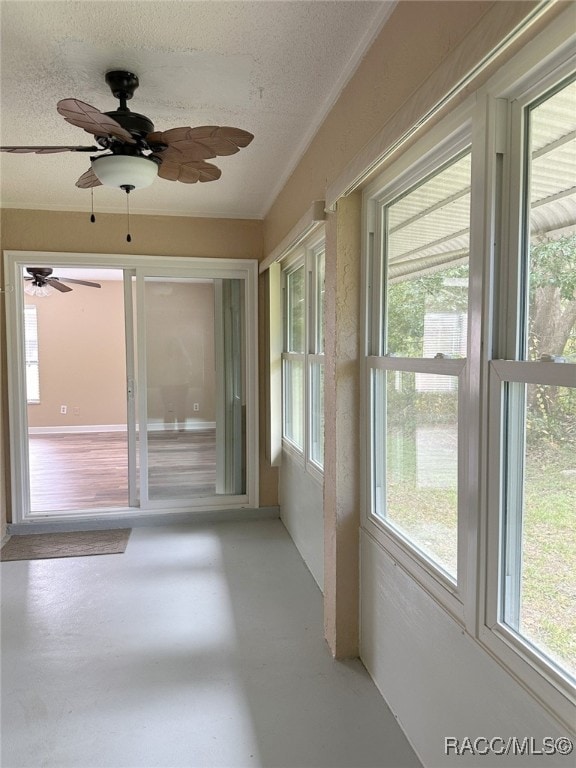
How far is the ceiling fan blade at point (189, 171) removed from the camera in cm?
224

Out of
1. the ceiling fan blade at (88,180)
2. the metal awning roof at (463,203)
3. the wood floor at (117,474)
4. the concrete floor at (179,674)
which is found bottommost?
the concrete floor at (179,674)

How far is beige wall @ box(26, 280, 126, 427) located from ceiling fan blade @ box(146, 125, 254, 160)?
657 centimetres

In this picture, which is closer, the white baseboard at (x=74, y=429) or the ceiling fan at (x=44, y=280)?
the ceiling fan at (x=44, y=280)

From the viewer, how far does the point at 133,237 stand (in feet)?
13.6

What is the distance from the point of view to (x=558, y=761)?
108 cm

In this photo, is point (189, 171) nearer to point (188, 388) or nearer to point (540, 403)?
point (540, 403)

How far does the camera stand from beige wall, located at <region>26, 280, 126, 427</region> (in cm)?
812

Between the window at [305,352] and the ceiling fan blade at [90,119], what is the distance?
147 cm

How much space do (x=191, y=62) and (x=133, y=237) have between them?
2324 mm

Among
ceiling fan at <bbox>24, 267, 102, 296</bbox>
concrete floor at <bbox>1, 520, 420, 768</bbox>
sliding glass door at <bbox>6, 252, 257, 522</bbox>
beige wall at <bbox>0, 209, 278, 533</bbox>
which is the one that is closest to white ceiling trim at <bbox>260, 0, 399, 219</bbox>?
beige wall at <bbox>0, 209, 278, 533</bbox>

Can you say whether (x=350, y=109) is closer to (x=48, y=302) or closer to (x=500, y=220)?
(x=500, y=220)

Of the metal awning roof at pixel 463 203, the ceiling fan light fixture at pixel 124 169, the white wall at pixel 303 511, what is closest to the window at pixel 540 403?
the metal awning roof at pixel 463 203

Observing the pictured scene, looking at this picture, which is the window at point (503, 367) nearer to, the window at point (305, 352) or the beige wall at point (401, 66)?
the beige wall at point (401, 66)

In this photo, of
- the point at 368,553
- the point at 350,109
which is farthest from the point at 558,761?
the point at 350,109
